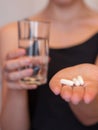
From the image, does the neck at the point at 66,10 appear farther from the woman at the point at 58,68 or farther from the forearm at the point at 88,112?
the forearm at the point at 88,112

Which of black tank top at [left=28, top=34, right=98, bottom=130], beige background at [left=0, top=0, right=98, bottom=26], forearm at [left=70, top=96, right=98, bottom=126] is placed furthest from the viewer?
beige background at [left=0, top=0, right=98, bottom=26]

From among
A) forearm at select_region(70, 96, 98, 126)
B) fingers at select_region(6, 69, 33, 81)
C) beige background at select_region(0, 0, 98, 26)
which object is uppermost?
beige background at select_region(0, 0, 98, 26)

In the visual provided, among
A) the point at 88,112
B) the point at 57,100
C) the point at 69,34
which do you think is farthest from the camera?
the point at 69,34

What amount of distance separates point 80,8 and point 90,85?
0.40 meters

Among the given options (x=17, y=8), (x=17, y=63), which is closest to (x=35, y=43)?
(x=17, y=63)

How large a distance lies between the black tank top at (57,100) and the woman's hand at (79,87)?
0.52ft

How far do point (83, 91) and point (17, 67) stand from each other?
20cm

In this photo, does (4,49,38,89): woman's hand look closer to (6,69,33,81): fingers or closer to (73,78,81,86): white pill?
(6,69,33,81): fingers

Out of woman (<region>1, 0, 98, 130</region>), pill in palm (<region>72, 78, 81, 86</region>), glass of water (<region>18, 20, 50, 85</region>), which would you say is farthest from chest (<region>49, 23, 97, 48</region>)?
pill in palm (<region>72, 78, 81, 86</region>)

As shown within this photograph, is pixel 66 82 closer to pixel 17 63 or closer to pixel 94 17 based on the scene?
pixel 17 63

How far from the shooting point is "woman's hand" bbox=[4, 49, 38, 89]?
1.82ft

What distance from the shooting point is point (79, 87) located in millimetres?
438

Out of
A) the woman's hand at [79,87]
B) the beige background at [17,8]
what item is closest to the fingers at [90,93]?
the woman's hand at [79,87]

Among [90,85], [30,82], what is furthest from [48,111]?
[90,85]
